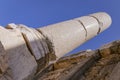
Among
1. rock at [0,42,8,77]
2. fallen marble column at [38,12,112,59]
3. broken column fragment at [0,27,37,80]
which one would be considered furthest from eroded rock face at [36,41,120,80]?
rock at [0,42,8,77]

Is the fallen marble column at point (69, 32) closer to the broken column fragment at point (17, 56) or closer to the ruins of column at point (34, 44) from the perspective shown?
the ruins of column at point (34, 44)

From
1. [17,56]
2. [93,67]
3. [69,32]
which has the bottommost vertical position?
[93,67]

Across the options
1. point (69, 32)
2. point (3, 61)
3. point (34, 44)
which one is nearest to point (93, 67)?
point (69, 32)

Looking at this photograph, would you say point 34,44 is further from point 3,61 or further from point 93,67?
point 93,67

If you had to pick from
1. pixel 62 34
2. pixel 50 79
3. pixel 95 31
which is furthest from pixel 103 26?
pixel 62 34

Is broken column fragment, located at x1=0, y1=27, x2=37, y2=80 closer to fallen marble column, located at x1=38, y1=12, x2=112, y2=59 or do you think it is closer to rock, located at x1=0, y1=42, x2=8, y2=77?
rock, located at x1=0, y1=42, x2=8, y2=77

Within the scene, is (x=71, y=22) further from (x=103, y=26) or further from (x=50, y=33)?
(x=103, y=26)

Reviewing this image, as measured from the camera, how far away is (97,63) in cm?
554

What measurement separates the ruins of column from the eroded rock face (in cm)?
55

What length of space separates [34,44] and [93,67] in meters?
2.22

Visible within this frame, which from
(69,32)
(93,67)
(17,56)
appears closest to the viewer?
(17,56)

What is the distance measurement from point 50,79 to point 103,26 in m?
2.34

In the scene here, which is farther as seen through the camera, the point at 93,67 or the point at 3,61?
the point at 93,67

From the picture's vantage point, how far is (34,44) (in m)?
3.43
